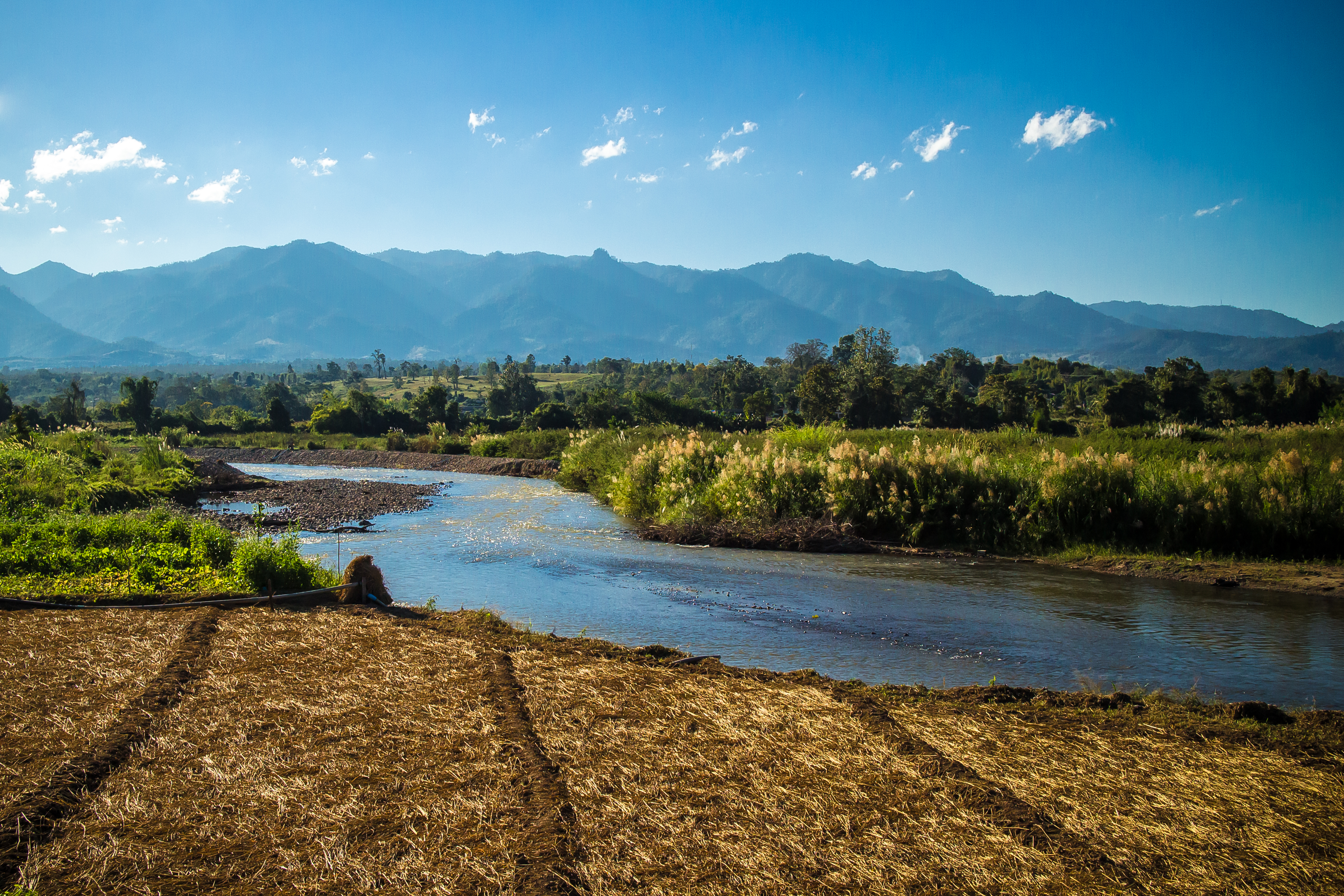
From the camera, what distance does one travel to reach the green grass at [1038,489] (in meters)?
13.4

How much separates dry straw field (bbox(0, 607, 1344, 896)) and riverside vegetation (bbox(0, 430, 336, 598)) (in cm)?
327

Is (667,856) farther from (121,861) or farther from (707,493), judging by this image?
(707,493)

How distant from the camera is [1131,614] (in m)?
10.7

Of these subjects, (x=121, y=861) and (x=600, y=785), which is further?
(x=600, y=785)

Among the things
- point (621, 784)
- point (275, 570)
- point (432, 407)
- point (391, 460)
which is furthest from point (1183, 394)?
point (621, 784)

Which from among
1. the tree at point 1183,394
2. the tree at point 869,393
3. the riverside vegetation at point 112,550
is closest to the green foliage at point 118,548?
the riverside vegetation at point 112,550

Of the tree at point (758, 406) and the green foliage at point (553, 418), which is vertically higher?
the tree at point (758, 406)

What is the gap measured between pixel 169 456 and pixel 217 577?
20689 mm

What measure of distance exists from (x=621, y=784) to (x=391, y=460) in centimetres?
4175

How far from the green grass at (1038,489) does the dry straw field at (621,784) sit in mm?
8206

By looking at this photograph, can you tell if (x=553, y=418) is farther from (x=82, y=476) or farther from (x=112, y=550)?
(x=112, y=550)

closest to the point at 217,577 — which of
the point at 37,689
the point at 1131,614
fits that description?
the point at 37,689

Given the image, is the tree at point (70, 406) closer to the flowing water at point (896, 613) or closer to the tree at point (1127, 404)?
the flowing water at point (896, 613)

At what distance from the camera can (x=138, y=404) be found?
56062 millimetres
